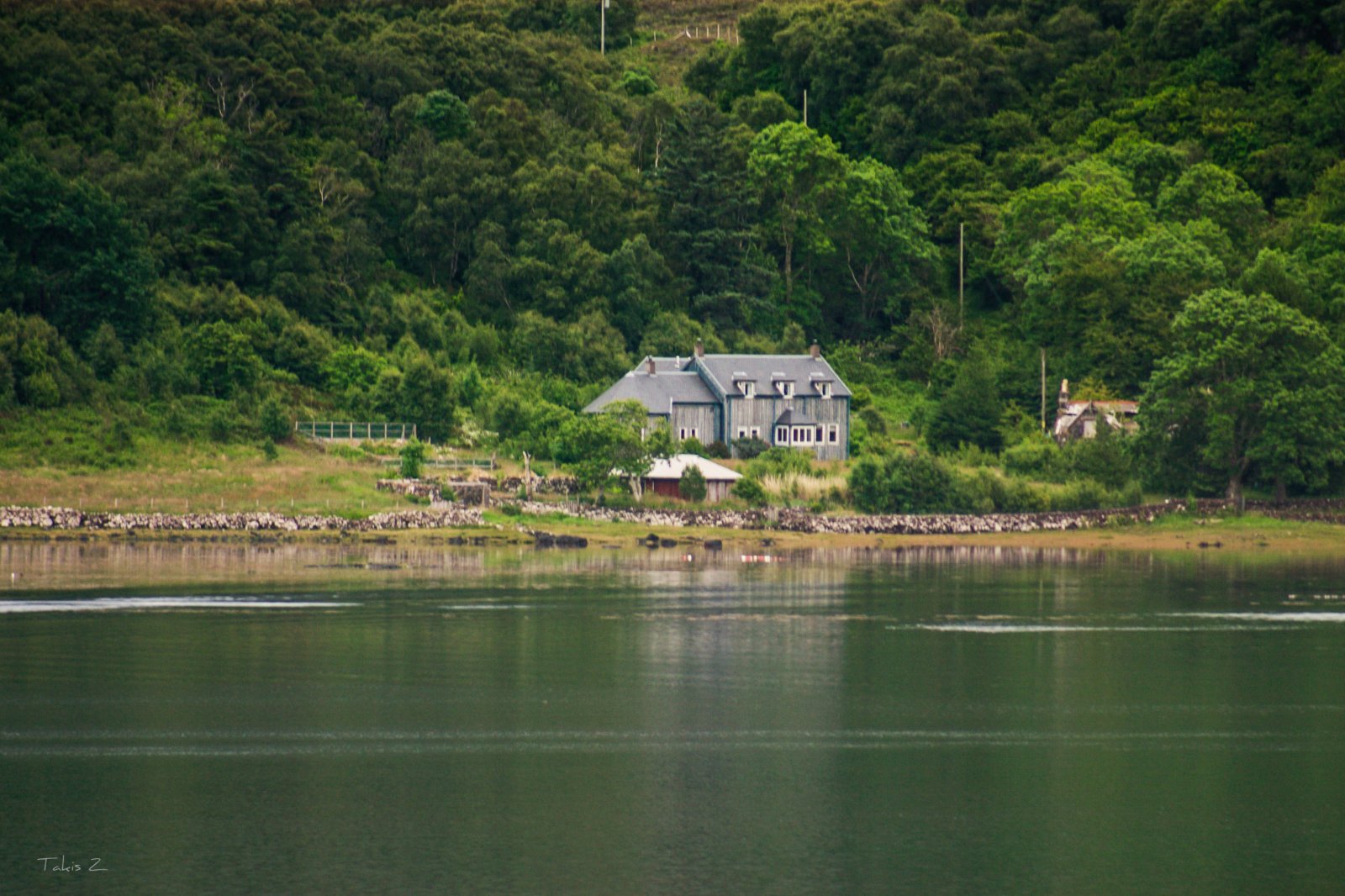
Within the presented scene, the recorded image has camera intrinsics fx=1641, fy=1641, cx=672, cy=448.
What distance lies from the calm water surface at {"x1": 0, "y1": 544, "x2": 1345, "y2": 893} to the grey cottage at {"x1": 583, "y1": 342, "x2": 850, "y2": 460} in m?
32.1

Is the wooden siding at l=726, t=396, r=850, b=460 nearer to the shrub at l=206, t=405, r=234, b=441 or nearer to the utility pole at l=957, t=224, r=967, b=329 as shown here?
the utility pole at l=957, t=224, r=967, b=329

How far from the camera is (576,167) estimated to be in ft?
372

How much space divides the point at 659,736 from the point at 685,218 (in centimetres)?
8009

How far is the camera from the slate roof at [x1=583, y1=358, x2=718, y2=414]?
3602 inches

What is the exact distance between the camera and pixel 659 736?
1395 inches

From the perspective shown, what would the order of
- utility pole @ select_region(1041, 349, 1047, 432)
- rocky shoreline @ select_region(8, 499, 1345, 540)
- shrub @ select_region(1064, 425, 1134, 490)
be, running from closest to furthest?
rocky shoreline @ select_region(8, 499, 1345, 540)
shrub @ select_region(1064, 425, 1134, 490)
utility pole @ select_region(1041, 349, 1047, 432)

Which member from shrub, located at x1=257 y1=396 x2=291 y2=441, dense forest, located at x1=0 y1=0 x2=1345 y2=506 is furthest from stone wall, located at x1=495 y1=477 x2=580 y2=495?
shrub, located at x1=257 y1=396 x2=291 y2=441

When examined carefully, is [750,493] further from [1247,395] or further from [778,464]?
[1247,395]

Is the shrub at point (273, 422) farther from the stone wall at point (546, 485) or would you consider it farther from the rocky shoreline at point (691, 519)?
the stone wall at point (546, 485)

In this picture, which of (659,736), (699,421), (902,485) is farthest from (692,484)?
(659,736)

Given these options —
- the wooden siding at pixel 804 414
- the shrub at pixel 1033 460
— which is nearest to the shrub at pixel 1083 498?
the shrub at pixel 1033 460

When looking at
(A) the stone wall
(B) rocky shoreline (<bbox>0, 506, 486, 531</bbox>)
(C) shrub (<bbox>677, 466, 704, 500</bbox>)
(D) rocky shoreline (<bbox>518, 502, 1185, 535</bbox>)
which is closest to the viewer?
(B) rocky shoreline (<bbox>0, 506, 486, 531</bbox>)

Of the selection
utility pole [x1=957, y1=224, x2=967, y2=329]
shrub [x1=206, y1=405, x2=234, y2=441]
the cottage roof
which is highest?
utility pole [x1=957, y1=224, x2=967, y2=329]

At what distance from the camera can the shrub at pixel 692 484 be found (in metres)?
81.8
